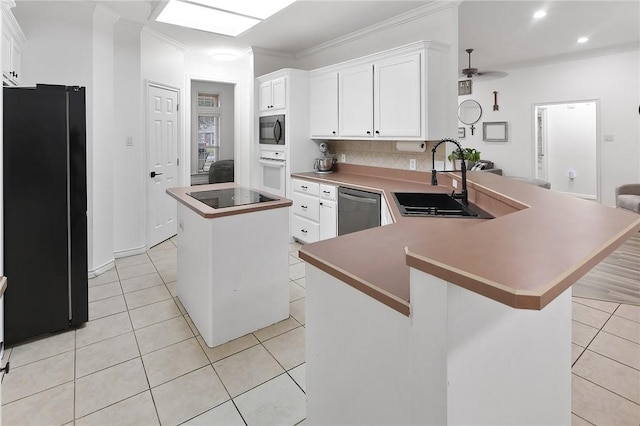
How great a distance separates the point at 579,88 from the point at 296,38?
5.23 m

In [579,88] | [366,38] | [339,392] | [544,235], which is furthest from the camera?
[579,88]

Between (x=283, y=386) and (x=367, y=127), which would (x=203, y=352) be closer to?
(x=283, y=386)

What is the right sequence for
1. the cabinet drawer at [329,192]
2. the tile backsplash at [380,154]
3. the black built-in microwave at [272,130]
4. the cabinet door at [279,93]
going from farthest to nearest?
1. the black built-in microwave at [272,130]
2. the cabinet door at [279,93]
3. the cabinet drawer at [329,192]
4. the tile backsplash at [380,154]

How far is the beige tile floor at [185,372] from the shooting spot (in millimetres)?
1734

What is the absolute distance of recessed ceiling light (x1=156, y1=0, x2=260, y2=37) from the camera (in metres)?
3.30

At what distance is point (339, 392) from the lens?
46.1 inches

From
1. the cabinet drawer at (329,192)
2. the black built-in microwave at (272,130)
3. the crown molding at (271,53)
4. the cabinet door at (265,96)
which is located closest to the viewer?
the cabinet drawer at (329,192)

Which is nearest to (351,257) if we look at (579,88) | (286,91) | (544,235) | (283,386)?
(544,235)

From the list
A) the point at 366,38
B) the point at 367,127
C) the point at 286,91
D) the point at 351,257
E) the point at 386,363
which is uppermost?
the point at 366,38

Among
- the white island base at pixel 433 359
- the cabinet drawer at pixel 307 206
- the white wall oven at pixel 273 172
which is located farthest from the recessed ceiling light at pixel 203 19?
the white island base at pixel 433 359

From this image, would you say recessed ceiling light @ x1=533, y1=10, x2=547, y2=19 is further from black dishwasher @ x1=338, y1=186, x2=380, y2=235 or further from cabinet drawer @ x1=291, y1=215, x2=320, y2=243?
cabinet drawer @ x1=291, y1=215, x2=320, y2=243

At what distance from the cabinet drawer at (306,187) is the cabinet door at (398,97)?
929 mm

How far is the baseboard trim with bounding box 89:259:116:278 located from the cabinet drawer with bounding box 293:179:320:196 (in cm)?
218

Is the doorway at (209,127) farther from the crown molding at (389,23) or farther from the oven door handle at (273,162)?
the crown molding at (389,23)
